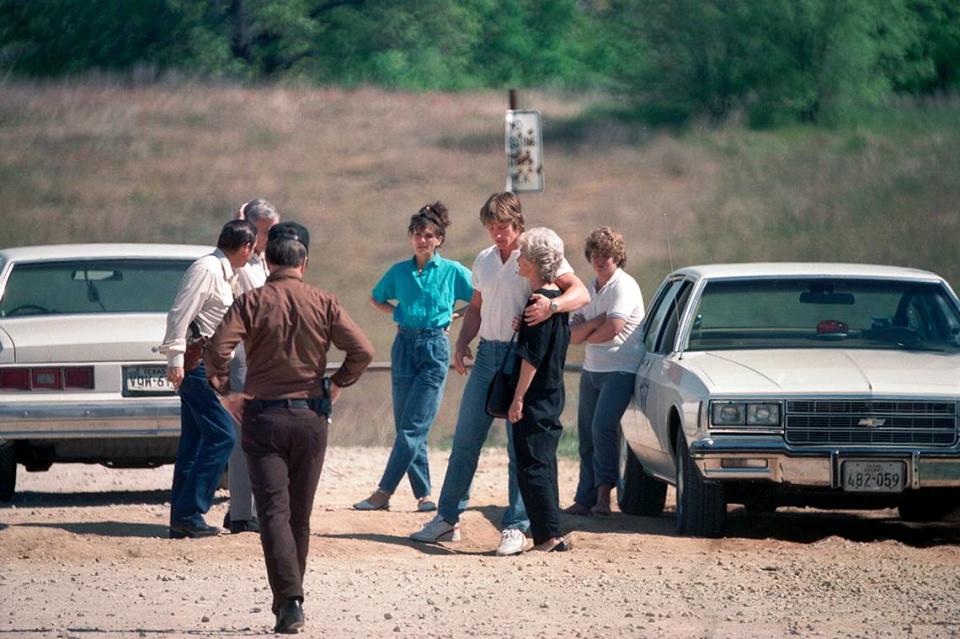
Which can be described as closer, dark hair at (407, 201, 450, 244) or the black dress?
the black dress

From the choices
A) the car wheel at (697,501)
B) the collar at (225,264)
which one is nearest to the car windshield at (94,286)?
the collar at (225,264)

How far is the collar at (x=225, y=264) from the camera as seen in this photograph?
31.1ft

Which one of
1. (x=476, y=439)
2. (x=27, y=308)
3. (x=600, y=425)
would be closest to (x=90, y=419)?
(x=27, y=308)

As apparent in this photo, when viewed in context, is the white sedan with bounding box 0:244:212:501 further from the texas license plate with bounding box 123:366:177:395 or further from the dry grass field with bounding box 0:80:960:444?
the dry grass field with bounding box 0:80:960:444

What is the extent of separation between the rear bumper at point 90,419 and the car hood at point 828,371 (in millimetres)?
3312

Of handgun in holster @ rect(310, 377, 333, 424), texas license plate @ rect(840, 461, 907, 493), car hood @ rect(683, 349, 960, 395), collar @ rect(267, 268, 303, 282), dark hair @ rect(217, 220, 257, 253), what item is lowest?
texas license plate @ rect(840, 461, 907, 493)

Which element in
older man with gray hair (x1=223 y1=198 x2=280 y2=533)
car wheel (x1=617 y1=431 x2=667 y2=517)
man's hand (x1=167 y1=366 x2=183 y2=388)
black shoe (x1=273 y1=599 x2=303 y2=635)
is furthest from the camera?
car wheel (x1=617 y1=431 x2=667 y2=517)

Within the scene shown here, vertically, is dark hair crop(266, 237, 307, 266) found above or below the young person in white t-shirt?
above

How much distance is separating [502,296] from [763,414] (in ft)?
5.17

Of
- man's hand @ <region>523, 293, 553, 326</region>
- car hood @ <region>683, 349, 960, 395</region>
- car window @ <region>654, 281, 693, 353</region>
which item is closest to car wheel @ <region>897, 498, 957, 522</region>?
car hood @ <region>683, 349, 960, 395</region>

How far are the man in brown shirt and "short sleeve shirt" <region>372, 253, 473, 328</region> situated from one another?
3621 millimetres

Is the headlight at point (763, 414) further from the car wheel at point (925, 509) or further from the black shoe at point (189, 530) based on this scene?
the black shoe at point (189, 530)

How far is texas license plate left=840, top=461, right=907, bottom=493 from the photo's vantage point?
372 inches

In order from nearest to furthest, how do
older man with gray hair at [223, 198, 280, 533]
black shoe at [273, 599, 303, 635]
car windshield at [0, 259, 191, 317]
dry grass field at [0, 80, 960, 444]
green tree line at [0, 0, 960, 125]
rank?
black shoe at [273, 599, 303, 635], older man with gray hair at [223, 198, 280, 533], car windshield at [0, 259, 191, 317], dry grass field at [0, 80, 960, 444], green tree line at [0, 0, 960, 125]
